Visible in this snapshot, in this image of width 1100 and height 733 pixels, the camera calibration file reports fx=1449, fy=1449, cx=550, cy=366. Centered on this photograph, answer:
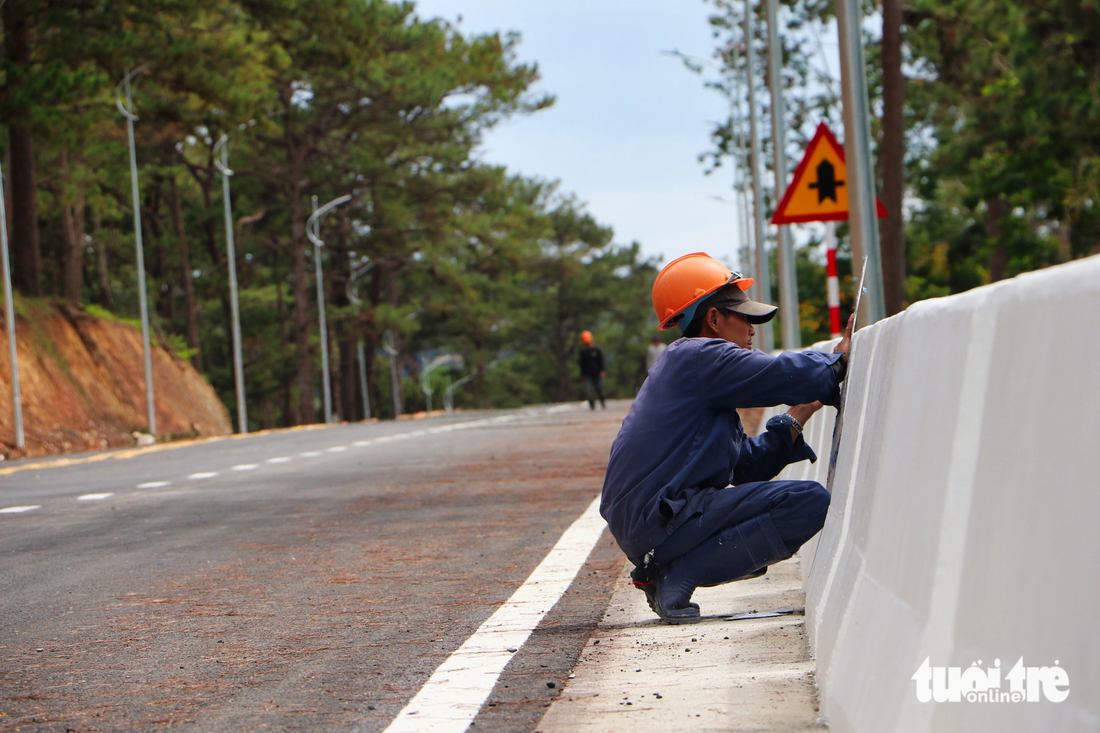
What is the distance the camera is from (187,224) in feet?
209

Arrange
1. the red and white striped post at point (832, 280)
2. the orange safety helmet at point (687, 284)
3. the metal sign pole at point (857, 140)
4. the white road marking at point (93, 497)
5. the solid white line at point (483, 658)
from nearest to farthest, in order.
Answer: the solid white line at point (483, 658), the orange safety helmet at point (687, 284), the white road marking at point (93, 497), the metal sign pole at point (857, 140), the red and white striped post at point (832, 280)

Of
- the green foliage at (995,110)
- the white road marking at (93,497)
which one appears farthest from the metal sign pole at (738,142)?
the white road marking at (93,497)

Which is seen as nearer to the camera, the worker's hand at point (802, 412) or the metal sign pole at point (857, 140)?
the worker's hand at point (802, 412)

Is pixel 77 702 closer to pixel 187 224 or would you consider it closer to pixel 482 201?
pixel 482 201

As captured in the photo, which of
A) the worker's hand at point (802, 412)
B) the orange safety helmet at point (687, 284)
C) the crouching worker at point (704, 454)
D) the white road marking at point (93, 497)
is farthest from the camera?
the white road marking at point (93, 497)

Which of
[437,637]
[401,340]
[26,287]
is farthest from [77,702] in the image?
[401,340]

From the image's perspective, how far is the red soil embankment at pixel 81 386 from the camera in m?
30.8

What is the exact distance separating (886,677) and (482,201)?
52127mm

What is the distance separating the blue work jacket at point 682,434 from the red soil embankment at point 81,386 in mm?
24760

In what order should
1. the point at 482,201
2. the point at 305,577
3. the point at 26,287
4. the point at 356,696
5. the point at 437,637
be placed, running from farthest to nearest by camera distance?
the point at 482,201, the point at 26,287, the point at 305,577, the point at 437,637, the point at 356,696

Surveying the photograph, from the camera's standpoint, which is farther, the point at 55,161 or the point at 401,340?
the point at 401,340

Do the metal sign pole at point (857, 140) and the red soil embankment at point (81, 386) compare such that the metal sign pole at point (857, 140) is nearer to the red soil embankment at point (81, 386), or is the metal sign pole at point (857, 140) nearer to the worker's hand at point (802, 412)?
the worker's hand at point (802, 412)

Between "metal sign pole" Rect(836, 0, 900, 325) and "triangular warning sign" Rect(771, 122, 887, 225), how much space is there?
1.85 feet

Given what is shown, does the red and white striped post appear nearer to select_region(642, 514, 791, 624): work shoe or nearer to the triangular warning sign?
the triangular warning sign
